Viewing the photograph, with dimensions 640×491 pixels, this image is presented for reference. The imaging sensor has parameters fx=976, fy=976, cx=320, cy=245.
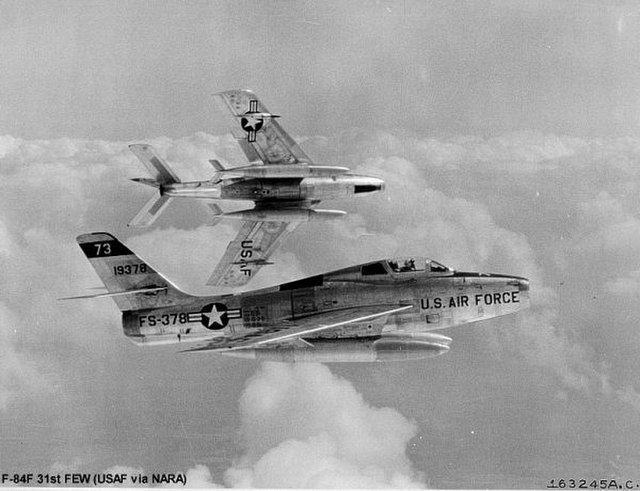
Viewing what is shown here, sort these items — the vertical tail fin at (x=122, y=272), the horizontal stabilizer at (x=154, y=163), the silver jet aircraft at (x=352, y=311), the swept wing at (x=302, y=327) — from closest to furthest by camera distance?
the swept wing at (x=302, y=327) → the silver jet aircraft at (x=352, y=311) → the vertical tail fin at (x=122, y=272) → the horizontal stabilizer at (x=154, y=163)

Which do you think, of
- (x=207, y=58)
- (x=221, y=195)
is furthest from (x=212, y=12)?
(x=221, y=195)

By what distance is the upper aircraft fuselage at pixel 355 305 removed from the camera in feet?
34.7

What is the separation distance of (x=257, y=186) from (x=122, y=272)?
1.80 m

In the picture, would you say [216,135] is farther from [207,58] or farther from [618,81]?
[618,81]

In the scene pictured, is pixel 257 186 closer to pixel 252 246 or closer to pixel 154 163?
pixel 252 246

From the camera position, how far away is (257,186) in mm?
11180

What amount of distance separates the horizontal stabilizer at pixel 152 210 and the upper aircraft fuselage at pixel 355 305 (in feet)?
3.44

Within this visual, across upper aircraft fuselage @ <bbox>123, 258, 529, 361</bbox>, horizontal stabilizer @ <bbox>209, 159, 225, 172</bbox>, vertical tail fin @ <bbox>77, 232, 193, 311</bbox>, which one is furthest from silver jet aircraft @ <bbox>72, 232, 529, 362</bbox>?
horizontal stabilizer @ <bbox>209, 159, 225, 172</bbox>

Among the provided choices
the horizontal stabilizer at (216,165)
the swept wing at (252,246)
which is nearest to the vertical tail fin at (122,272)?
the swept wing at (252,246)

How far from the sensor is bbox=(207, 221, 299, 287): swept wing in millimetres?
11297

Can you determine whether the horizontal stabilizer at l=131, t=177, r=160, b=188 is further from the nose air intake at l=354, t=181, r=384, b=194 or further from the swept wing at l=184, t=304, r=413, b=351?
the nose air intake at l=354, t=181, r=384, b=194

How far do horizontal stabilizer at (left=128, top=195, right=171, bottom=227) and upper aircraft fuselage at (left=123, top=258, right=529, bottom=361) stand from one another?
1.05 meters

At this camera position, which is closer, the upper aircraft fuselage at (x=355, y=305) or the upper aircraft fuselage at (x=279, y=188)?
the upper aircraft fuselage at (x=355, y=305)

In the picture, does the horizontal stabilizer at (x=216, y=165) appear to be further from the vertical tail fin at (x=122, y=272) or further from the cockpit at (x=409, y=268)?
the cockpit at (x=409, y=268)
